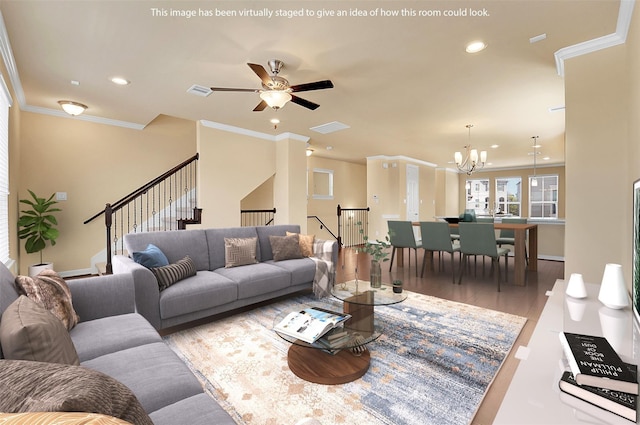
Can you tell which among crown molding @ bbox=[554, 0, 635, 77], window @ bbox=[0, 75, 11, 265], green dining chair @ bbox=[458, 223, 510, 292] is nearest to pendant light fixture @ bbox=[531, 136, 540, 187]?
green dining chair @ bbox=[458, 223, 510, 292]

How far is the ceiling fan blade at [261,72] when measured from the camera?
2.50m

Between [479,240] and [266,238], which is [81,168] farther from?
[479,240]

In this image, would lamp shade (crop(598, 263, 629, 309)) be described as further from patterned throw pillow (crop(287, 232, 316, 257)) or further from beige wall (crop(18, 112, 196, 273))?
beige wall (crop(18, 112, 196, 273))

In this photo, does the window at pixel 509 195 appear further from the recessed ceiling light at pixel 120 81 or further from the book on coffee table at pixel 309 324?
the recessed ceiling light at pixel 120 81

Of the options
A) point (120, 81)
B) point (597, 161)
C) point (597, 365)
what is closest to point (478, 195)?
point (597, 161)

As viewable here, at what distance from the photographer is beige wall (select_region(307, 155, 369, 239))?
840 centimetres

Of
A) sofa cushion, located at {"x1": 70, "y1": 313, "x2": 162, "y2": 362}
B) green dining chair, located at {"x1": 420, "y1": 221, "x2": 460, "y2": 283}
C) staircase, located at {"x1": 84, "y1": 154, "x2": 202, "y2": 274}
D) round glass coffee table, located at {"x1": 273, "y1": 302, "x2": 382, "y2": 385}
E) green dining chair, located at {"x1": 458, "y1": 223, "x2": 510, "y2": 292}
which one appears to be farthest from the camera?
staircase, located at {"x1": 84, "y1": 154, "x2": 202, "y2": 274}

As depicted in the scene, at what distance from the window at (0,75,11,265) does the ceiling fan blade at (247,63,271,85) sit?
8.43 feet

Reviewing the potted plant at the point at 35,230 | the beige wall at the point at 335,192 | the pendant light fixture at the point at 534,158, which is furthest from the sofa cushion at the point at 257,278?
the pendant light fixture at the point at 534,158

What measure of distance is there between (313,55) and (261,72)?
581 millimetres

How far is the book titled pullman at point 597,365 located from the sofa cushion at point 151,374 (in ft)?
4.72

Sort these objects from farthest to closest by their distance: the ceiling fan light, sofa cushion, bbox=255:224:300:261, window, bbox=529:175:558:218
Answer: window, bbox=529:175:558:218, sofa cushion, bbox=255:224:300:261, the ceiling fan light

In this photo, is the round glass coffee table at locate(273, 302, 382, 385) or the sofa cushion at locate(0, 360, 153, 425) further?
the round glass coffee table at locate(273, 302, 382, 385)

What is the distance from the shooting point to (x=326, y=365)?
2062mm
